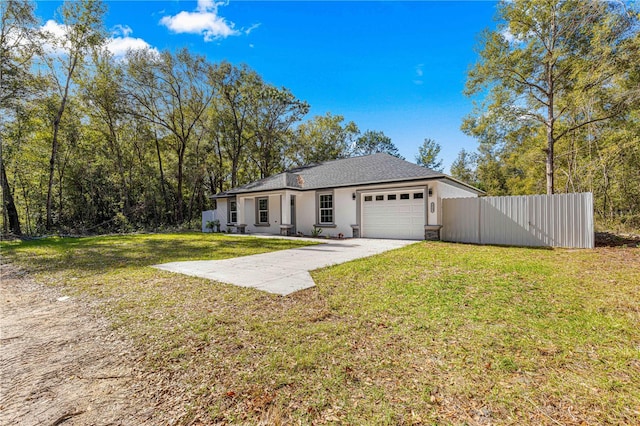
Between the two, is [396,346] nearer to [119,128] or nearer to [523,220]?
[523,220]

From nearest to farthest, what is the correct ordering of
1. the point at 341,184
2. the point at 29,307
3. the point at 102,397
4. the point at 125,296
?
the point at 102,397, the point at 29,307, the point at 125,296, the point at 341,184

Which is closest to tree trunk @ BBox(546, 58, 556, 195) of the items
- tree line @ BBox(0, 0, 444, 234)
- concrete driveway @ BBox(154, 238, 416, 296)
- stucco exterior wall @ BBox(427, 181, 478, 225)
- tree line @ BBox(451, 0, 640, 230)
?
tree line @ BBox(451, 0, 640, 230)

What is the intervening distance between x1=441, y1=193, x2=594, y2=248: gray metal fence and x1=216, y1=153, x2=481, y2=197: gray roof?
1.72 metres

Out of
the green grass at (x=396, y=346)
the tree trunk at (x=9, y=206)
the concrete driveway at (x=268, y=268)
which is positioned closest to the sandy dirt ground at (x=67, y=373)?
the green grass at (x=396, y=346)

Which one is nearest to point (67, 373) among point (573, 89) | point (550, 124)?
point (550, 124)

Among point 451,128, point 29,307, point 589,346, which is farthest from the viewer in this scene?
point 451,128

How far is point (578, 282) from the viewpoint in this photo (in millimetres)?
4555

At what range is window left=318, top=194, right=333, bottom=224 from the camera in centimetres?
1353

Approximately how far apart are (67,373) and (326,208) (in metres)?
11.8

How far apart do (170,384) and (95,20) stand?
21835mm

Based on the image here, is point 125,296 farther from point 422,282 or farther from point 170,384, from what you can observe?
point 422,282

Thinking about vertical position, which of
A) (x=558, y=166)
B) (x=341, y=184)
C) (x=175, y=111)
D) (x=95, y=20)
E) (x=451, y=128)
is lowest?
(x=341, y=184)

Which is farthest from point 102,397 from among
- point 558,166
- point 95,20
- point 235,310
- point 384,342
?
point 558,166

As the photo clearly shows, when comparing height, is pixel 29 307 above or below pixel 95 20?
below
